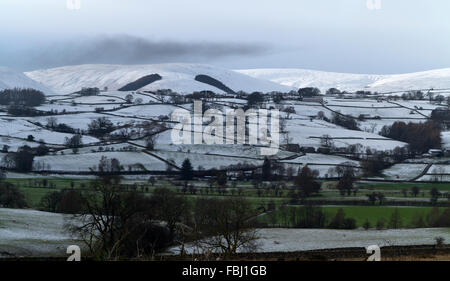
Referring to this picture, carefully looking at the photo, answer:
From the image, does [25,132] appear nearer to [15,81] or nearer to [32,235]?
[15,81]

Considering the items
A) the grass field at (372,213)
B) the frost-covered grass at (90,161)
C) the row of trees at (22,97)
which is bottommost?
the grass field at (372,213)

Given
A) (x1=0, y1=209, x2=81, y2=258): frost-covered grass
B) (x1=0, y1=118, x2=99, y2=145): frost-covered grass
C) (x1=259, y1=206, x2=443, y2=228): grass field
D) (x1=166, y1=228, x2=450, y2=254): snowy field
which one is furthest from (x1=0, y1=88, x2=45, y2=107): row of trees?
(x1=259, y1=206, x2=443, y2=228): grass field

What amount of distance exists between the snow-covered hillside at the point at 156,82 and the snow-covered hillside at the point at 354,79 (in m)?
0.70

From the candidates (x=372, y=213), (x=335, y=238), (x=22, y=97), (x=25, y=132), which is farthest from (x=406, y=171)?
(x=22, y=97)

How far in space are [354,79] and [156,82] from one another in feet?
21.5

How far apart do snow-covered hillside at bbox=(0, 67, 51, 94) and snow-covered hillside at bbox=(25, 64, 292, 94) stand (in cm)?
29

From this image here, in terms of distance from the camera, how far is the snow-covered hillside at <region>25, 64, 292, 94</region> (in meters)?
12.4

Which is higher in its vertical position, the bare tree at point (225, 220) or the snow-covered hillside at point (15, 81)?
the snow-covered hillside at point (15, 81)

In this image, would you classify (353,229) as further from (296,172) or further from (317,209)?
(296,172)

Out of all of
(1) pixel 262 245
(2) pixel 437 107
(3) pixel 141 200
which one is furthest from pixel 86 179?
(2) pixel 437 107

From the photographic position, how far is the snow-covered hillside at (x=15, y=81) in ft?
35.5

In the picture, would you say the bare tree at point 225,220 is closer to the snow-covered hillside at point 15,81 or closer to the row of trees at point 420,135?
the row of trees at point 420,135

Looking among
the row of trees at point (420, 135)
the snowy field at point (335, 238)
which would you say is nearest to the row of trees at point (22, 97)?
the snowy field at point (335, 238)
